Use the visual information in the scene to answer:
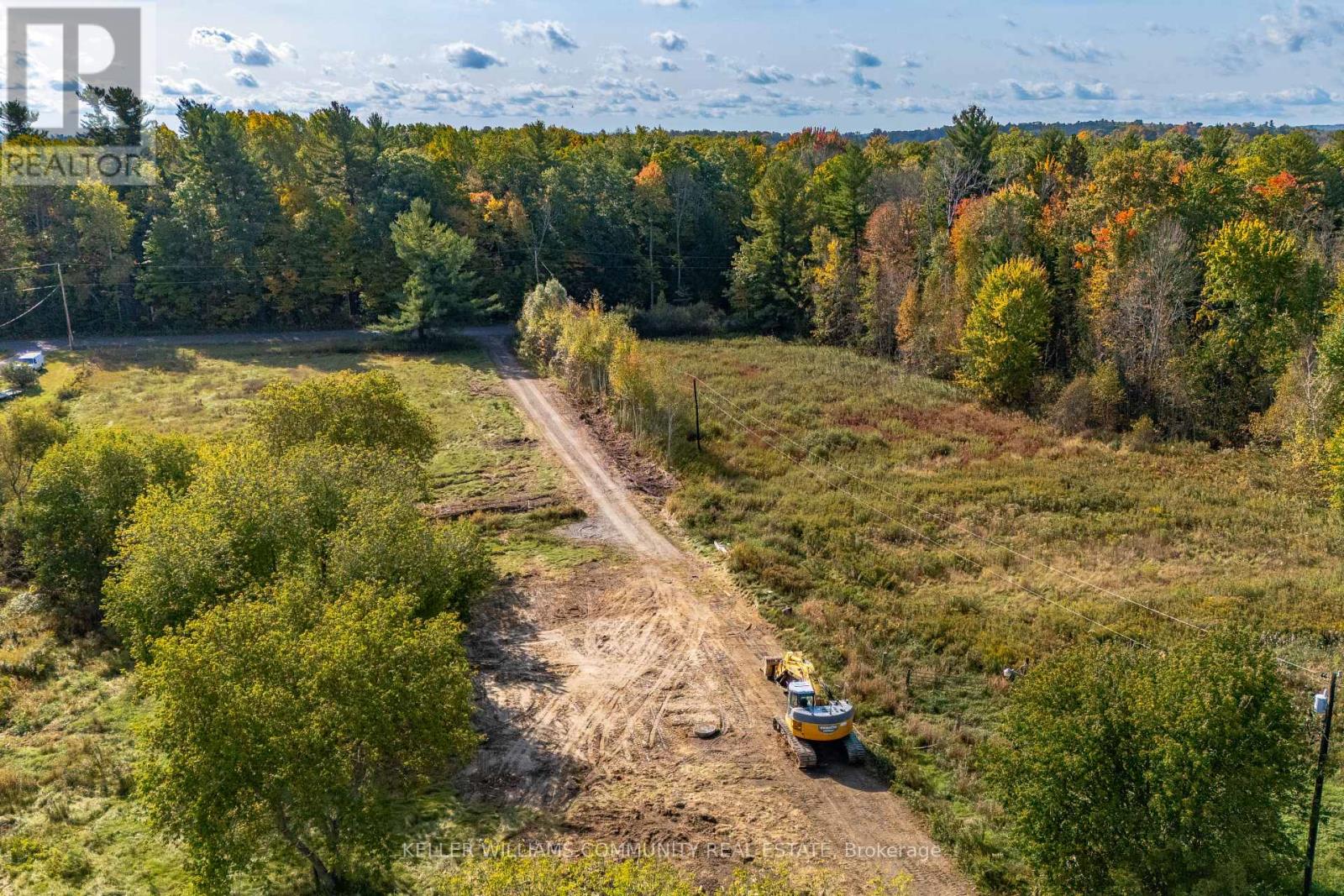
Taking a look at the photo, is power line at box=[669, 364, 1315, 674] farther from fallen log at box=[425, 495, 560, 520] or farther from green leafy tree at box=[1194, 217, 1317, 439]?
green leafy tree at box=[1194, 217, 1317, 439]

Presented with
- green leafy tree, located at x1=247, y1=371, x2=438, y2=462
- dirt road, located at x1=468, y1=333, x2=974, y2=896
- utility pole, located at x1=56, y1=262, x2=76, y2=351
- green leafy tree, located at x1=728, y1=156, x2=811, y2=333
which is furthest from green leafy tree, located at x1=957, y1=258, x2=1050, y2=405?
utility pole, located at x1=56, y1=262, x2=76, y2=351

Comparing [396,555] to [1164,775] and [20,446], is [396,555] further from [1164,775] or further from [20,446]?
[20,446]

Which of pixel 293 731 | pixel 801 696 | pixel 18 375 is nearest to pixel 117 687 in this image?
pixel 293 731

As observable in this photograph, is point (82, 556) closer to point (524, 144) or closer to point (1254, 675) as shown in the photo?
point (1254, 675)

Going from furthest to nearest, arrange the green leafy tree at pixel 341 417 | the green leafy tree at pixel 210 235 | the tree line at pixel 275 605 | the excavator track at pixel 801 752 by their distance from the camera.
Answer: the green leafy tree at pixel 210 235 → the green leafy tree at pixel 341 417 → the excavator track at pixel 801 752 → the tree line at pixel 275 605

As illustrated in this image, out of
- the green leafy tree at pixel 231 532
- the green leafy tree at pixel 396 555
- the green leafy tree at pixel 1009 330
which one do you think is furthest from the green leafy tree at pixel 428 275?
the green leafy tree at pixel 396 555

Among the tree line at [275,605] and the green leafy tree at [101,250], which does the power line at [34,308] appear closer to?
the green leafy tree at [101,250]

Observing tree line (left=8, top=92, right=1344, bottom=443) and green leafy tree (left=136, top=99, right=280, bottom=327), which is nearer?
tree line (left=8, top=92, right=1344, bottom=443)
